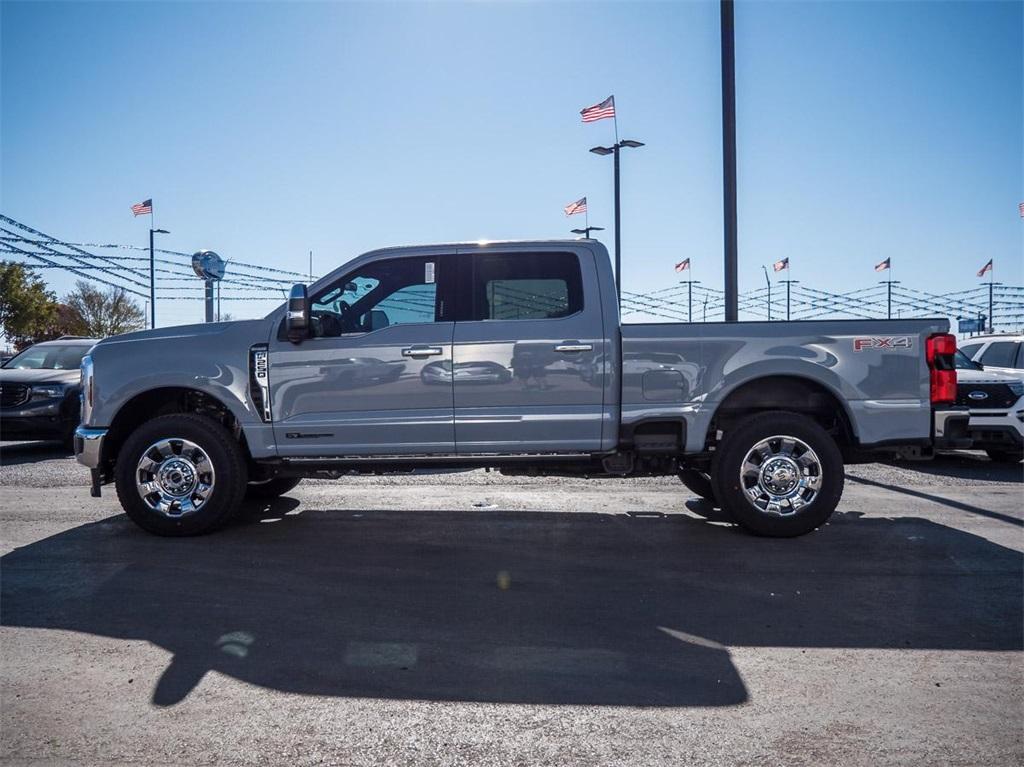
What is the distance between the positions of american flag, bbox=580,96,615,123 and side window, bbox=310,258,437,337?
630 inches

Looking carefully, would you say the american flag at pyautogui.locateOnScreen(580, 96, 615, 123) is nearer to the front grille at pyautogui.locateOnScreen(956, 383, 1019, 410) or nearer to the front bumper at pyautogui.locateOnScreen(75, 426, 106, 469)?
the front grille at pyautogui.locateOnScreen(956, 383, 1019, 410)

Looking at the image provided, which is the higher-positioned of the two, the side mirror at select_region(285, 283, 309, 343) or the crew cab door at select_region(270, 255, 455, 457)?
the side mirror at select_region(285, 283, 309, 343)

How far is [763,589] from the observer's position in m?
4.67

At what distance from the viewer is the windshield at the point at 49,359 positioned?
12562 millimetres

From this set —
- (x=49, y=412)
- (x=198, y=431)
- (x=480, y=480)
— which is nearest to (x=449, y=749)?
(x=198, y=431)

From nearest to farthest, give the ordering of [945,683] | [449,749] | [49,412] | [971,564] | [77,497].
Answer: [449,749], [945,683], [971,564], [77,497], [49,412]

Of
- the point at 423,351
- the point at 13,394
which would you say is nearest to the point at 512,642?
the point at 423,351

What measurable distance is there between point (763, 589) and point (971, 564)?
1632mm

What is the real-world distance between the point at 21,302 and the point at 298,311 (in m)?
40.6

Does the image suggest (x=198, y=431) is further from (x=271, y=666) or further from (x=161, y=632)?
(x=271, y=666)

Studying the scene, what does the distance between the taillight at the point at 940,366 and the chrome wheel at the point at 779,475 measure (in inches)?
41.3

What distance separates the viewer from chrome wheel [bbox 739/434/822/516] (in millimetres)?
5879

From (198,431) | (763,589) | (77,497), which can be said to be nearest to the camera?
(763,589)

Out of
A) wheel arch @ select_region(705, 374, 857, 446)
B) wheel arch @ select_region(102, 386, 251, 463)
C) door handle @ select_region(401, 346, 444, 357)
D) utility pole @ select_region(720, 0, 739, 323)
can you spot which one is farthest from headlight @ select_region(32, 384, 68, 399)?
wheel arch @ select_region(705, 374, 857, 446)
